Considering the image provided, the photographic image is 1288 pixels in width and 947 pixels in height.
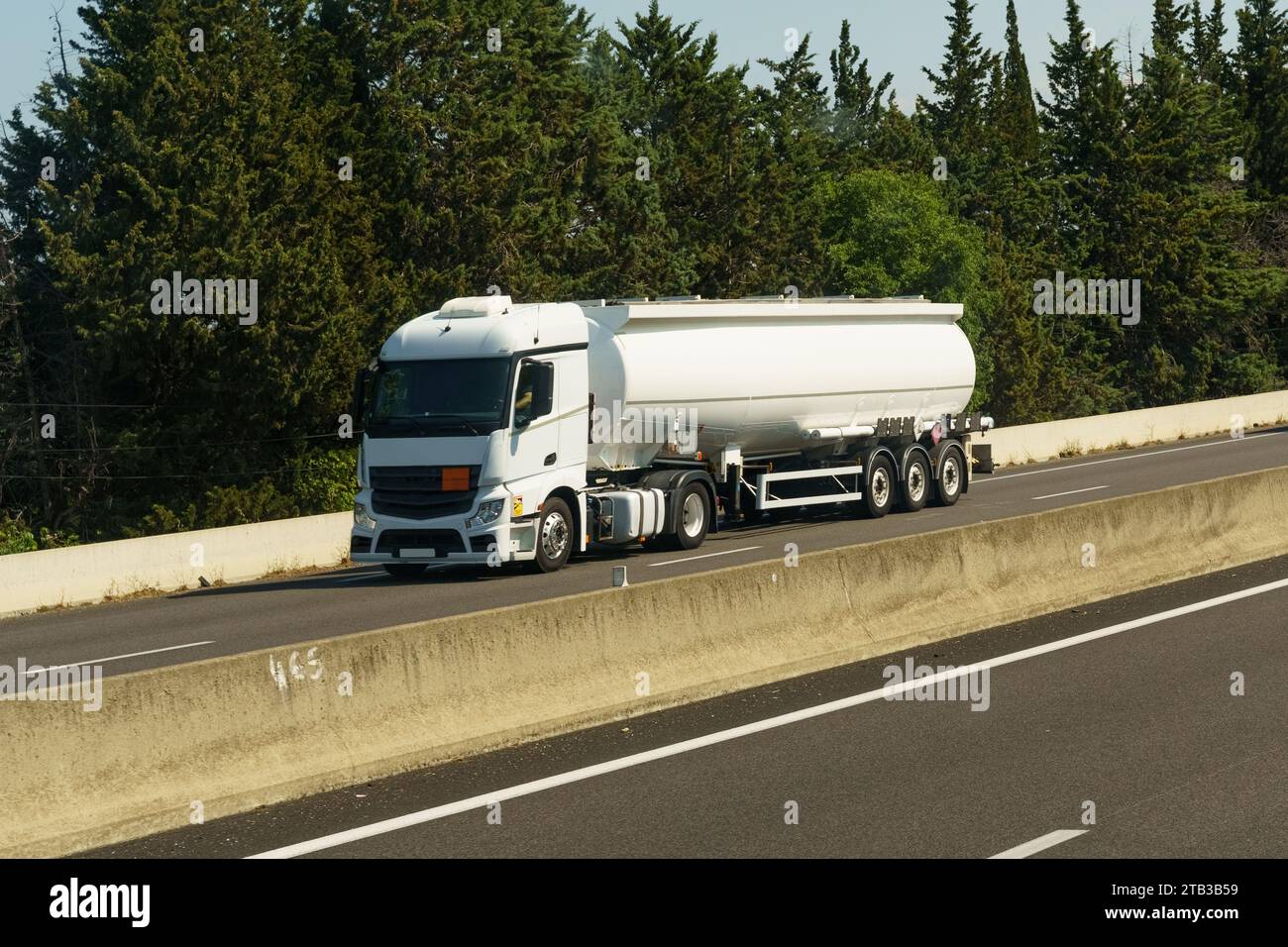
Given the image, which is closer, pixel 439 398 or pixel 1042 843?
pixel 1042 843

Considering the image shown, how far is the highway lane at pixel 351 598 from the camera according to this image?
1877cm

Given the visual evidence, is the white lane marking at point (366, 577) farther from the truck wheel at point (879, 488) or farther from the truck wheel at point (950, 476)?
the truck wheel at point (950, 476)

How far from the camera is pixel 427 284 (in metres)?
56.2

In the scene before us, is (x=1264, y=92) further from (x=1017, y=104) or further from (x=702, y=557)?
(x=702, y=557)

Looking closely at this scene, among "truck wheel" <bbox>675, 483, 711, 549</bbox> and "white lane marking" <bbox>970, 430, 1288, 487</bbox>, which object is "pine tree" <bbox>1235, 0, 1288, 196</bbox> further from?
"truck wheel" <bbox>675, 483, 711, 549</bbox>

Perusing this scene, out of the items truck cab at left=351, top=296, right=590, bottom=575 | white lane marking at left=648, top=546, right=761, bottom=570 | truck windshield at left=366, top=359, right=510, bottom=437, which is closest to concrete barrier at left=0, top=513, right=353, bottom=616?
truck cab at left=351, top=296, right=590, bottom=575

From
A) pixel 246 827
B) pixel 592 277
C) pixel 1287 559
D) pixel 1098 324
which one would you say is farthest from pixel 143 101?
pixel 1098 324

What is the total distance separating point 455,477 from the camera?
890 inches

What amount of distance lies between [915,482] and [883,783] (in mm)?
21985

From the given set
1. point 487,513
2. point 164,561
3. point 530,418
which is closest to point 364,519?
point 487,513

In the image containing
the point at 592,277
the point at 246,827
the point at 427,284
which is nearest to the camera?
the point at 246,827

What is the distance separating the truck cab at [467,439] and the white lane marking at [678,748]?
30.0 feet

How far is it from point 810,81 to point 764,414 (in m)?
87.6
